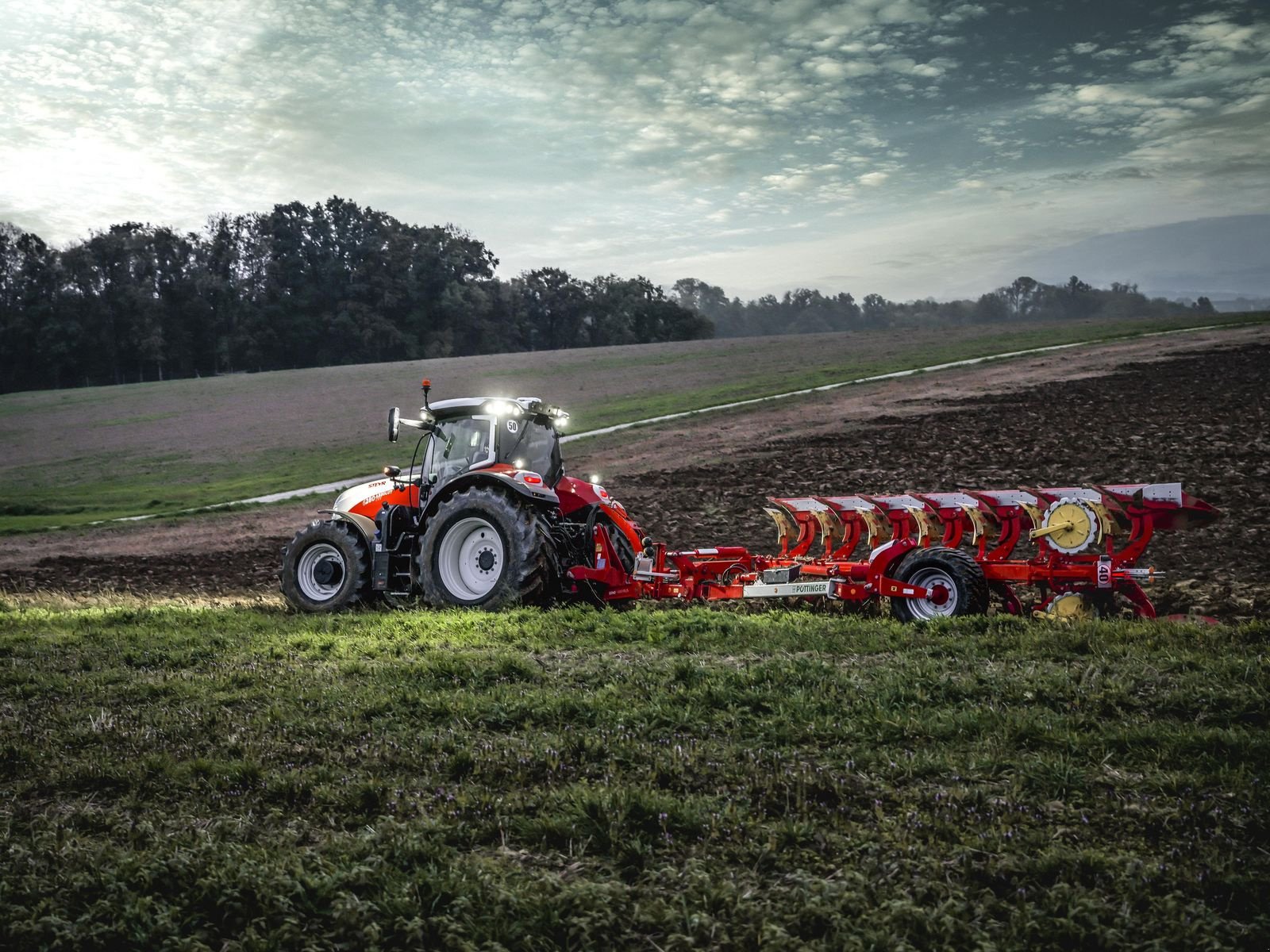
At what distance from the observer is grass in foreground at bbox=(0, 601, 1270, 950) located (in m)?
3.85

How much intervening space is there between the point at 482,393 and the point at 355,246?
5579 cm

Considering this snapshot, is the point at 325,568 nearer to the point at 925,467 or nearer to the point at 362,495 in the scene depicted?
the point at 362,495

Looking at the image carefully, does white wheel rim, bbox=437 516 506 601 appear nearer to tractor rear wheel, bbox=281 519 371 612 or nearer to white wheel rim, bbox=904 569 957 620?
tractor rear wheel, bbox=281 519 371 612

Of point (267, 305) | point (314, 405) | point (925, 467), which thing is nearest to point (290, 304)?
point (267, 305)

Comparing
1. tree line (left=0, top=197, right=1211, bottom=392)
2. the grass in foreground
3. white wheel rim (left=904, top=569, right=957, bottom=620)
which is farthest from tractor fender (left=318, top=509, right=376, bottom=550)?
tree line (left=0, top=197, right=1211, bottom=392)

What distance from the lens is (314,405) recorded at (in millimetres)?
53562

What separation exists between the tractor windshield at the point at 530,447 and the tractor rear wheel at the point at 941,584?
194 inches

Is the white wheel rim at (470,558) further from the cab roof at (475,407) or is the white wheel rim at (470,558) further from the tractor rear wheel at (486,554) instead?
the cab roof at (475,407)

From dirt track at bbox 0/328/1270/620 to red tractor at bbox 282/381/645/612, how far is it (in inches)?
143

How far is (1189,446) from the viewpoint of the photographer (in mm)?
18531

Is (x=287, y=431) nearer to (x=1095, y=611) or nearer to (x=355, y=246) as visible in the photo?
(x=1095, y=611)

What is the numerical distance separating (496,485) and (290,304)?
87064 mm

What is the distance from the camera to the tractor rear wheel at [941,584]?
375 inches

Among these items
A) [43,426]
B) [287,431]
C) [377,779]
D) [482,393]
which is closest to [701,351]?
[482,393]
